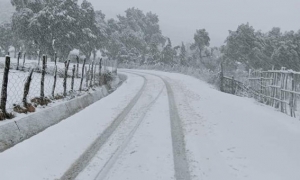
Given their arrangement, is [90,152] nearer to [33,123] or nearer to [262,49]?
[33,123]

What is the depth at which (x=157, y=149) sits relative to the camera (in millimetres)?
6203

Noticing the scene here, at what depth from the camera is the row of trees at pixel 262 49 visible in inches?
1754

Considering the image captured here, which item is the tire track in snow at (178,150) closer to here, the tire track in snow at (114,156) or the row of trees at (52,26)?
the tire track in snow at (114,156)

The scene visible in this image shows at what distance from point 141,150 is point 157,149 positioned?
0.33 metres

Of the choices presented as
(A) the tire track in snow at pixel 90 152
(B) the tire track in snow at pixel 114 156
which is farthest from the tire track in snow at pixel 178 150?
(A) the tire track in snow at pixel 90 152

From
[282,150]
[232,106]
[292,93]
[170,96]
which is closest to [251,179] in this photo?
[282,150]

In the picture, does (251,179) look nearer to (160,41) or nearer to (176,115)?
(176,115)

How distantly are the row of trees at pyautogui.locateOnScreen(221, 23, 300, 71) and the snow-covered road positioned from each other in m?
38.5

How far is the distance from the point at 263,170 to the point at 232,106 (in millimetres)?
6573

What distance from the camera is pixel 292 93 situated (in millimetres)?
11633

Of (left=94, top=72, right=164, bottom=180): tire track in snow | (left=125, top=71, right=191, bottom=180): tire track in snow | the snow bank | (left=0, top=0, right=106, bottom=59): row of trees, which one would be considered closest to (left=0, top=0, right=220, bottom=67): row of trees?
(left=0, top=0, right=106, bottom=59): row of trees

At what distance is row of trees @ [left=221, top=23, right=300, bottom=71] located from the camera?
1754 inches

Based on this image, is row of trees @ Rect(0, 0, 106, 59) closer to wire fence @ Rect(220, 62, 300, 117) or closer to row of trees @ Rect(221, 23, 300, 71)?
row of trees @ Rect(221, 23, 300, 71)

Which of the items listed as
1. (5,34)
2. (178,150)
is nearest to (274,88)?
(178,150)
